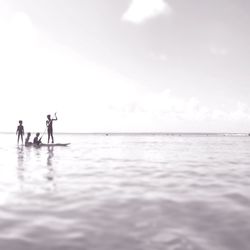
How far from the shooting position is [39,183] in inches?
311

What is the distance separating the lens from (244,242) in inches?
144

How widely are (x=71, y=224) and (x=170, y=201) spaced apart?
8.08ft

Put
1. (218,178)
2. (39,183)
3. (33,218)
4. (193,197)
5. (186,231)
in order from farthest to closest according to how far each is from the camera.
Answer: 1. (218,178)
2. (39,183)
3. (193,197)
4. (33,218)
5. (186,231)

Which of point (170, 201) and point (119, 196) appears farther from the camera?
point (119, 196)

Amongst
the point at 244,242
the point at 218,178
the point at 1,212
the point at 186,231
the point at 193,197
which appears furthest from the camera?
the point at 218,178

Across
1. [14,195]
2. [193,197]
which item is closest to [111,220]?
[193,197]

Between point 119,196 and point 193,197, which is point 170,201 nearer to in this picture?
point 193,197

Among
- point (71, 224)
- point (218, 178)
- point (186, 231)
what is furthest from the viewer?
point (218, 178)

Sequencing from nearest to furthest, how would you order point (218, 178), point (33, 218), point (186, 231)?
1. point (186, 231)
2. point (33, 218)
3. point (218, 178)

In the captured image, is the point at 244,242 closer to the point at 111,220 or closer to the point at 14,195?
the point at 111,220

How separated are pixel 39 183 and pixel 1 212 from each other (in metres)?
2.91

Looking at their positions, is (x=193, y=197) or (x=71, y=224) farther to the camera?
(x=193, y=197)

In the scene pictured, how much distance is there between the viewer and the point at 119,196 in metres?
6.42

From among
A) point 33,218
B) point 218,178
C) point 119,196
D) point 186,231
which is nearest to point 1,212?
point 33,218
